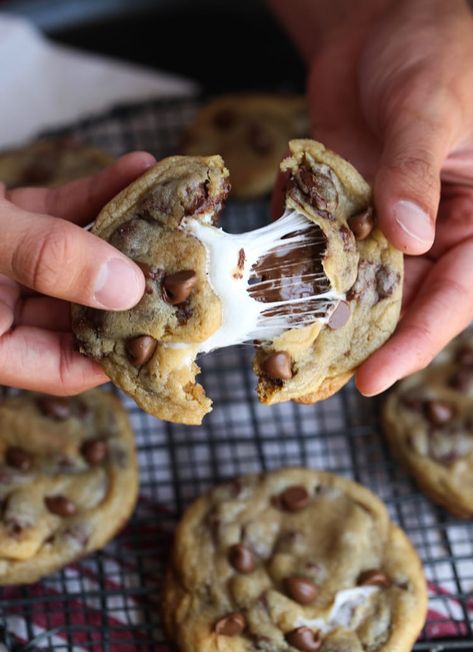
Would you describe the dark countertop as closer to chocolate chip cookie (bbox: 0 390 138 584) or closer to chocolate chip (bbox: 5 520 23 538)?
chocolate chip cookie (bbox: 0 390 138 584)

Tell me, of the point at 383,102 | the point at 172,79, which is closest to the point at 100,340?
the point at 383,102

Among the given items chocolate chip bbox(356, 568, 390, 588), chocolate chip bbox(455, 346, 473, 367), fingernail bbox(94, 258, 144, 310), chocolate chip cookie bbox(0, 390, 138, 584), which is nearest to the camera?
fingernail bbox(94, 258, 144, 310)

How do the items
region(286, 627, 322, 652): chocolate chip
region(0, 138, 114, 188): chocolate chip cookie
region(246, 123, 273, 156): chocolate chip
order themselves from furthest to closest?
region(246, 123, 273, 156): chocolate chip → region(0, 138, 114, 188): chocolate chip cookie → region(286, 627, 322, 652): chocolate chip

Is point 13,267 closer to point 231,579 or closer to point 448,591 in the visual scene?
point 231,579

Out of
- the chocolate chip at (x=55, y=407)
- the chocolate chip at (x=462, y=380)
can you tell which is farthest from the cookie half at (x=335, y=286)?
the chocolate chip at (x=55, y=407)

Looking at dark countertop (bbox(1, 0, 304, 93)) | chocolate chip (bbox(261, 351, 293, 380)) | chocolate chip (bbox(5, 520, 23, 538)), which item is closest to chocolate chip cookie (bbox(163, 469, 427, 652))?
chocolate chip (bbox(5, 520, 23, 538))
